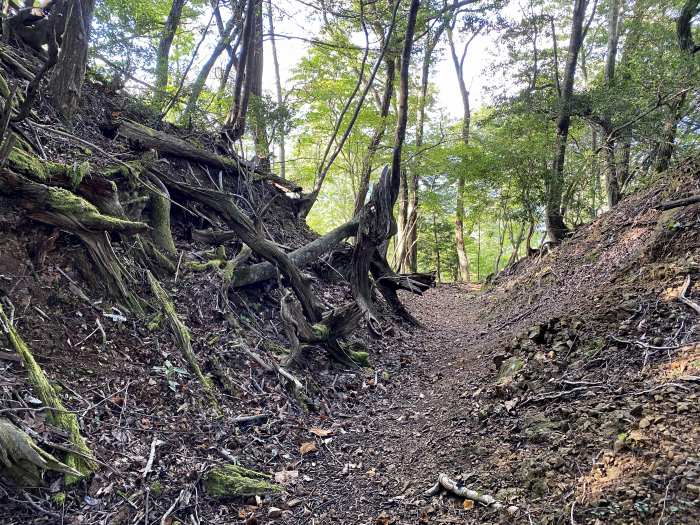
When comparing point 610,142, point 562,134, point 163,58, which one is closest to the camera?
point 163,58

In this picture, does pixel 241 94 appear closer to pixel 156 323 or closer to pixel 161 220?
pixel 161 220

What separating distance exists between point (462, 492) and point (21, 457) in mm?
2642

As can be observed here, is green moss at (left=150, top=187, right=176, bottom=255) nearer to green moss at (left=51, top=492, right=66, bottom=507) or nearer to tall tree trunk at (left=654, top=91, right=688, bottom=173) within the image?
green moss at (left=51, top=492, right=66, bottom=507)

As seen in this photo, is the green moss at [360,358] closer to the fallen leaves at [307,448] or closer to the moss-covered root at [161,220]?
the fallen leaves at [307,448]

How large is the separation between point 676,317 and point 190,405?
419 cm

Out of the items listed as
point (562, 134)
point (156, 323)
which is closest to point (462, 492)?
point (156, 323)

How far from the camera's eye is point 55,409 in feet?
8.91

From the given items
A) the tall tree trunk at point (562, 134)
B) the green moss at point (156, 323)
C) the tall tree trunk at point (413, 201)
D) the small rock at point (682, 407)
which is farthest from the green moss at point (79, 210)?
the tall tree trunk at point (413, 201)

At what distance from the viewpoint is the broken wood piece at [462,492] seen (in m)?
2.56

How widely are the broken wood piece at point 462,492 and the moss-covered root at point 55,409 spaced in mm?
2248

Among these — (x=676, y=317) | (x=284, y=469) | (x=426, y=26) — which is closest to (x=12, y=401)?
(x=284, y=469)

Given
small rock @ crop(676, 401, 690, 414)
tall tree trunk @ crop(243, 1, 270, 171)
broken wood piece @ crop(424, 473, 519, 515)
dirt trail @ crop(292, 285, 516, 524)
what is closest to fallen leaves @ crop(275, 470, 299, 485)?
dirt trail @ crop(292, 285, 516, 524)

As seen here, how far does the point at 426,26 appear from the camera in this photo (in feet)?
37.4

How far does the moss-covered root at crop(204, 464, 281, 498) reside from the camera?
9.86 ft
